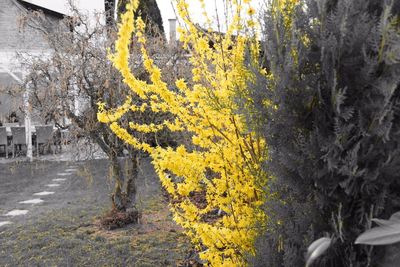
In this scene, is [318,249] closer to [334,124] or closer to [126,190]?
[334,124]

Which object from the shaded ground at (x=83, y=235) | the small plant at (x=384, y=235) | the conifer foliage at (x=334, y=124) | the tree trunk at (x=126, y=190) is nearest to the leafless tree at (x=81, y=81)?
the tree trunk at (x=126, y=190)

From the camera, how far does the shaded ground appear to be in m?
4.77

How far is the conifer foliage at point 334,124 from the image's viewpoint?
1.51 metres

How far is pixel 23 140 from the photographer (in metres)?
13.2

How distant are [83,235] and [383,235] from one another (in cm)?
484

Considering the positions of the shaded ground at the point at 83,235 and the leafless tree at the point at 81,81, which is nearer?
the shaded ground at the point at 83,235

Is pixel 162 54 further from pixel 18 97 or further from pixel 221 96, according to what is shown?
pixel 221 96

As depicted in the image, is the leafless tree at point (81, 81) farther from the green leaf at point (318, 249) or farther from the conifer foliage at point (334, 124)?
the green leaf at point (318, 249)

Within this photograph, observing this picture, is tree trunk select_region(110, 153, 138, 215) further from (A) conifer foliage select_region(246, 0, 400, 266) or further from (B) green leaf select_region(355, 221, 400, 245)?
(B) green leaf select_region(355, 221, 400, 245)

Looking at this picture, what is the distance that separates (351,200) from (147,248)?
148 inches

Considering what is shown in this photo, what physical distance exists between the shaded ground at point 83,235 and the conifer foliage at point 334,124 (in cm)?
315

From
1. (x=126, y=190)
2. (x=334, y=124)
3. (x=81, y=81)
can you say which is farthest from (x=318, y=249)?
(x=126, y=190)

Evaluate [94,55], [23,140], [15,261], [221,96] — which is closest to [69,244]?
[15,261]

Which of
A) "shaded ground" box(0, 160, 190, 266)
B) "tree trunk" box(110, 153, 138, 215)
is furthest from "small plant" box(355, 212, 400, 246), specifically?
"tree trunk" box(110, 153, 138, 215)
